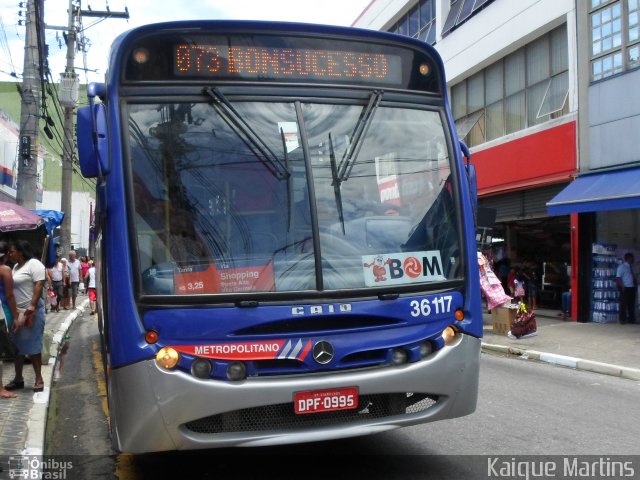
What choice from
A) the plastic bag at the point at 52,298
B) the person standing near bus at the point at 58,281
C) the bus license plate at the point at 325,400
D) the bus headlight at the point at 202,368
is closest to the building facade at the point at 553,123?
the bus license plate at the point at 325,400

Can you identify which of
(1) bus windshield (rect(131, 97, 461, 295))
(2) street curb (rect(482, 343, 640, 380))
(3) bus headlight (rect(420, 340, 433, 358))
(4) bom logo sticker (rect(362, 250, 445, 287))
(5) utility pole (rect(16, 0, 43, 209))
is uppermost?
(5) utility pole (rect(16, 0, 43, 209))

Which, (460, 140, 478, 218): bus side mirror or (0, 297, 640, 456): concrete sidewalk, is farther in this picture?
(0, 297, 640, 456): concrete sidewalk

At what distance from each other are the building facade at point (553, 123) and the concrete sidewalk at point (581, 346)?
1224mm

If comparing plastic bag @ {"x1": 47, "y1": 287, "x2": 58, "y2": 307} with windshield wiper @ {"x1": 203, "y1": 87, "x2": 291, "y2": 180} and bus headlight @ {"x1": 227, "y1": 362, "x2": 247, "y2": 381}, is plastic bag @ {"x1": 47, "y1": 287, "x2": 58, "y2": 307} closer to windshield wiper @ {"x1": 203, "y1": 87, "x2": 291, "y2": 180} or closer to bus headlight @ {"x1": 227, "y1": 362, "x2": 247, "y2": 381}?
windshield wiper @ {"x1": 203, "y1": 87, "x2": 291, "y2": 180}

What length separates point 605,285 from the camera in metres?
15.8

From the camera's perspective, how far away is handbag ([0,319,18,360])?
7559mm

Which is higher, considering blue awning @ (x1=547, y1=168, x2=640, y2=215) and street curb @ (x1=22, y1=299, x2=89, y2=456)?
blue awning @ (x1=547, y1=168, x2=640, y2=215)

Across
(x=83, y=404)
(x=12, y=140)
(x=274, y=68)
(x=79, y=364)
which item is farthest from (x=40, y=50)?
(x=12, y=140)

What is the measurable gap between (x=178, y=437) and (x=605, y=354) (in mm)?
9482

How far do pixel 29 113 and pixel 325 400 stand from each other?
1214cm

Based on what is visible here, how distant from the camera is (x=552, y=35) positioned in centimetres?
1784

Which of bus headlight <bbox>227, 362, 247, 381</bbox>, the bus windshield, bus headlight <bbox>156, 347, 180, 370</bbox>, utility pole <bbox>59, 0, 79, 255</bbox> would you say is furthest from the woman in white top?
utility pole <bbox>59, 0, 79, 255</bbox>

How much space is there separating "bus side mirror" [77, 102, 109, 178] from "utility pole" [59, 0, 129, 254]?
17130 mm

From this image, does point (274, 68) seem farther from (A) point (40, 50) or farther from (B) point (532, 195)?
(B) point (532, 195)
